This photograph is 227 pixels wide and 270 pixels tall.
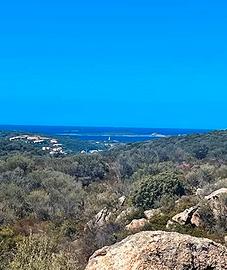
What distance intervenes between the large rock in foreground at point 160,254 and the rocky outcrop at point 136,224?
19.1m

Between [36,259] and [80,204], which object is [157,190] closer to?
[80,204]

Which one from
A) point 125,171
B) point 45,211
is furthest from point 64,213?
point 125,171

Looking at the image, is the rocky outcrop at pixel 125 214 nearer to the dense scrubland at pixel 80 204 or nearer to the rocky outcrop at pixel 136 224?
the dense scrubland at pixel 80 204

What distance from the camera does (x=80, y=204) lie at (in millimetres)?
41406

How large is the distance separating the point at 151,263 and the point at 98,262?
93 centimetres

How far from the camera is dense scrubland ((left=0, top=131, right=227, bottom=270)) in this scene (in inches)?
774

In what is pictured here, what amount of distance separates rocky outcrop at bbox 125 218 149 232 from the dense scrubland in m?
0.39

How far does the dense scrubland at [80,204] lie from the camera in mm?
19656

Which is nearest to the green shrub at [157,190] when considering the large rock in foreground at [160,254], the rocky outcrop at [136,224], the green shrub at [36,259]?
the rocky outcrop at [136,224]

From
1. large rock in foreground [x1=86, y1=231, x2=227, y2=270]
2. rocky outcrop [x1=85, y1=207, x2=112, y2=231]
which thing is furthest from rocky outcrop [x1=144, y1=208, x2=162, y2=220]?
large rock in foreground [x1=86, y1=231, x2=227, y2=270]

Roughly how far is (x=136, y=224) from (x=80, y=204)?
1219cm

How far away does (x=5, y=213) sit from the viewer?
3597 cm

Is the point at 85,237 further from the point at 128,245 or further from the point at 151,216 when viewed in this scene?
the point at 128,245

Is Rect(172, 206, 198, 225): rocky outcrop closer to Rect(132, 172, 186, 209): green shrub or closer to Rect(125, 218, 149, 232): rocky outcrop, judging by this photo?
Rect(125, 218, 149, 232): rocky outcrop
